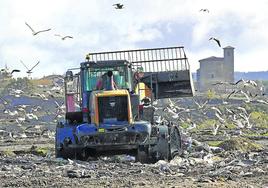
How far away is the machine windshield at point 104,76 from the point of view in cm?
1847

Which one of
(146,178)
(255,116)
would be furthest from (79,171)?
(255,116)

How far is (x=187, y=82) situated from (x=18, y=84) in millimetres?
59283

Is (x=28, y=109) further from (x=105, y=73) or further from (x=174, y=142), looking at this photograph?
(x=105, y=73)

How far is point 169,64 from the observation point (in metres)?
21.7

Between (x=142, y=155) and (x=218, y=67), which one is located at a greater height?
(x=218, y=67)

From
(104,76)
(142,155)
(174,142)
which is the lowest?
(142,155)

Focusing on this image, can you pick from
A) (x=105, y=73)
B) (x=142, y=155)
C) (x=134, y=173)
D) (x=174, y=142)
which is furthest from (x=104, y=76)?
(x=134, y=173)

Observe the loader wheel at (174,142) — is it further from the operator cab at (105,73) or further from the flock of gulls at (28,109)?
the flock of gulls at (28,109)

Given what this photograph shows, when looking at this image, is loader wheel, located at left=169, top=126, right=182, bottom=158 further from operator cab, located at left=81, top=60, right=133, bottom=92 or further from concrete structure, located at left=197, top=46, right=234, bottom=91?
concrete structure, located at left=197, top=46, right=234, bottom=91

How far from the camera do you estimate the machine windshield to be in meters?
18.5

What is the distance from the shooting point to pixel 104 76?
725 inches

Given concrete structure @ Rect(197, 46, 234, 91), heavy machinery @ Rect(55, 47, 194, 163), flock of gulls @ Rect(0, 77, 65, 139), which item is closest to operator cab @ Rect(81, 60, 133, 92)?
heavy machinery @ Rect(55, 47, 194, 163)

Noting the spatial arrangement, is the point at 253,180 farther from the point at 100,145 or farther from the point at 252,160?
the point at 100,145

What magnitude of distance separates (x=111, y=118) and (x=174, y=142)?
1.85 meters
